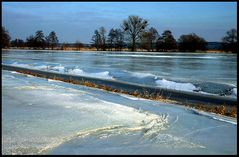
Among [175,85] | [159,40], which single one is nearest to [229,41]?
[159,40]

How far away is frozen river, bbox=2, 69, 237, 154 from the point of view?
523cm

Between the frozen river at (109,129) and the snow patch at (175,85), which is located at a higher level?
the snow patch at (175,85)

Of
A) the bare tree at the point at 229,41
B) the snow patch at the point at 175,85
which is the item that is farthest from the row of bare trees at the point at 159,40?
the snow patch at the point at 175,85

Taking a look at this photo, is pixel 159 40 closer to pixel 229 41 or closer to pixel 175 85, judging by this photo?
pixel 229 41

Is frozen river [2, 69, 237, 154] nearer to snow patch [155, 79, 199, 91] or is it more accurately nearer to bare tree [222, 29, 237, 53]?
snow patch [155, 79, 199, 91]

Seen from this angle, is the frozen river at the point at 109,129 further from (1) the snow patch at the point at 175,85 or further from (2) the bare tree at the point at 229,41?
(2) the bare tree at the point at 229,41

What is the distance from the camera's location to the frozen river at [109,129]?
5.23 m

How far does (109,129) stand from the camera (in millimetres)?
6391

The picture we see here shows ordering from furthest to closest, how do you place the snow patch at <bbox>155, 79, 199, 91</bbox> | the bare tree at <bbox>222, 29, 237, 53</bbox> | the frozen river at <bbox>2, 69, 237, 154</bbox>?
the bare tree at <bbox>222, 29, 237, 53</bbox> → the snow patch at <bbox>155, 79, 199, 91</bbox> → the frozen river at <bbox>2, 69, 237, 154</bbox>

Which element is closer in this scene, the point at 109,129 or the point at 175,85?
the point at 109,129

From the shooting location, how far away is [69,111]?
26.5 ft

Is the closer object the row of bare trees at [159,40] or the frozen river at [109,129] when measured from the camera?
the frozen river at [109,129]

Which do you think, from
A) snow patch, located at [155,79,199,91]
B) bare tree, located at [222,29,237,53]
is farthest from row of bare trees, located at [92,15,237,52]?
snow patch, located at [155,79,199,91]

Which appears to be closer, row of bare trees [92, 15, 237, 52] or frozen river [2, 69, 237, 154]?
frozen river [2, 69, 237, 154]
